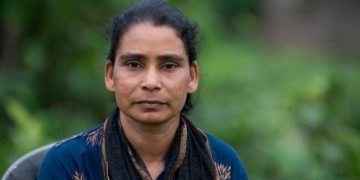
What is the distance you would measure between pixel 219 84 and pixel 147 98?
5.37 meters

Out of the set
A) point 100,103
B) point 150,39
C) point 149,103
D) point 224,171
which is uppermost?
point 150,39

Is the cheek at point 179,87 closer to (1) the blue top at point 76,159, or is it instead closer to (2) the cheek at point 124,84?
(2) the cheek at point 124,84

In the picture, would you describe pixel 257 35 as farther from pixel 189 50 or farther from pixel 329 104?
pixel 189 50

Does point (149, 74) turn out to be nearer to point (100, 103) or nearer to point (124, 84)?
point (124, 84)

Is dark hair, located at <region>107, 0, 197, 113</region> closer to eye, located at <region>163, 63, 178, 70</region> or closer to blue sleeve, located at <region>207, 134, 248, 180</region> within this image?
eye, located at <region>163, 63, 178, 70</region>

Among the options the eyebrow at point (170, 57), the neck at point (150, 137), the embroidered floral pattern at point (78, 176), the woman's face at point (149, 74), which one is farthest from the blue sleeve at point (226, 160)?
the embroidered floral pattern at point (78, 176)

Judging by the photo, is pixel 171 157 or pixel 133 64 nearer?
pixel 133 64

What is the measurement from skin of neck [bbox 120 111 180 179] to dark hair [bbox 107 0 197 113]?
0.23m

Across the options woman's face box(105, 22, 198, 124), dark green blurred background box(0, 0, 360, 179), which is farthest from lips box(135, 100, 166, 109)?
dark green blurred background box(0, 0, 360, 179)

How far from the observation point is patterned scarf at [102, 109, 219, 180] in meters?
3.28

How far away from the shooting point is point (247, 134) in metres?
6.54

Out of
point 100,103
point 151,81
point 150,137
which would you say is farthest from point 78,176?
point 100,103

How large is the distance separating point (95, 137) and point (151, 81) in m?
0.36

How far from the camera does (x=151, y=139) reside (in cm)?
337
